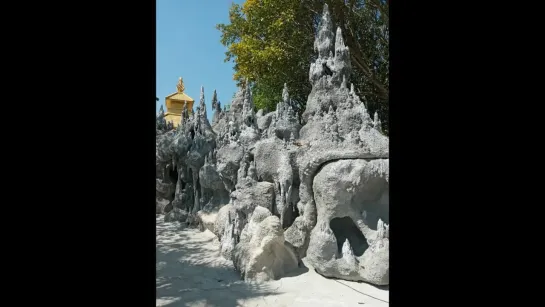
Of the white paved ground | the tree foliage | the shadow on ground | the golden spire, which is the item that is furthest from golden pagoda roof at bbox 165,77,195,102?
the white paved ground

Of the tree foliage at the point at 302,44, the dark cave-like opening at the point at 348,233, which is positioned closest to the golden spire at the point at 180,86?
the tree foliage at the point at 302,44

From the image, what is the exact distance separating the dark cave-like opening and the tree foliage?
228 inches

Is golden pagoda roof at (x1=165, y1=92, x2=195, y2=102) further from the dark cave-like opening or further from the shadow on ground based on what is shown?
the dark cave-like opening

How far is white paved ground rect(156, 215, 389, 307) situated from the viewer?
4520mm

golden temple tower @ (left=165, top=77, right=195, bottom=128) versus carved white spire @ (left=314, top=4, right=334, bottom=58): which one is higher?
golden temple tower @ (left=165, top=77, right=195, bottom=128)

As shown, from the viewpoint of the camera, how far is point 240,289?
5027 mm

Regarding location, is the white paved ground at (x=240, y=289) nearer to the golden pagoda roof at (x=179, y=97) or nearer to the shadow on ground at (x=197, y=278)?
the shadow on ground at (x=197, y=278)

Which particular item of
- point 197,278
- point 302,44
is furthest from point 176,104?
point 197,278

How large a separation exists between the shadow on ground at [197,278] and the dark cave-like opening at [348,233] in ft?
4.11
